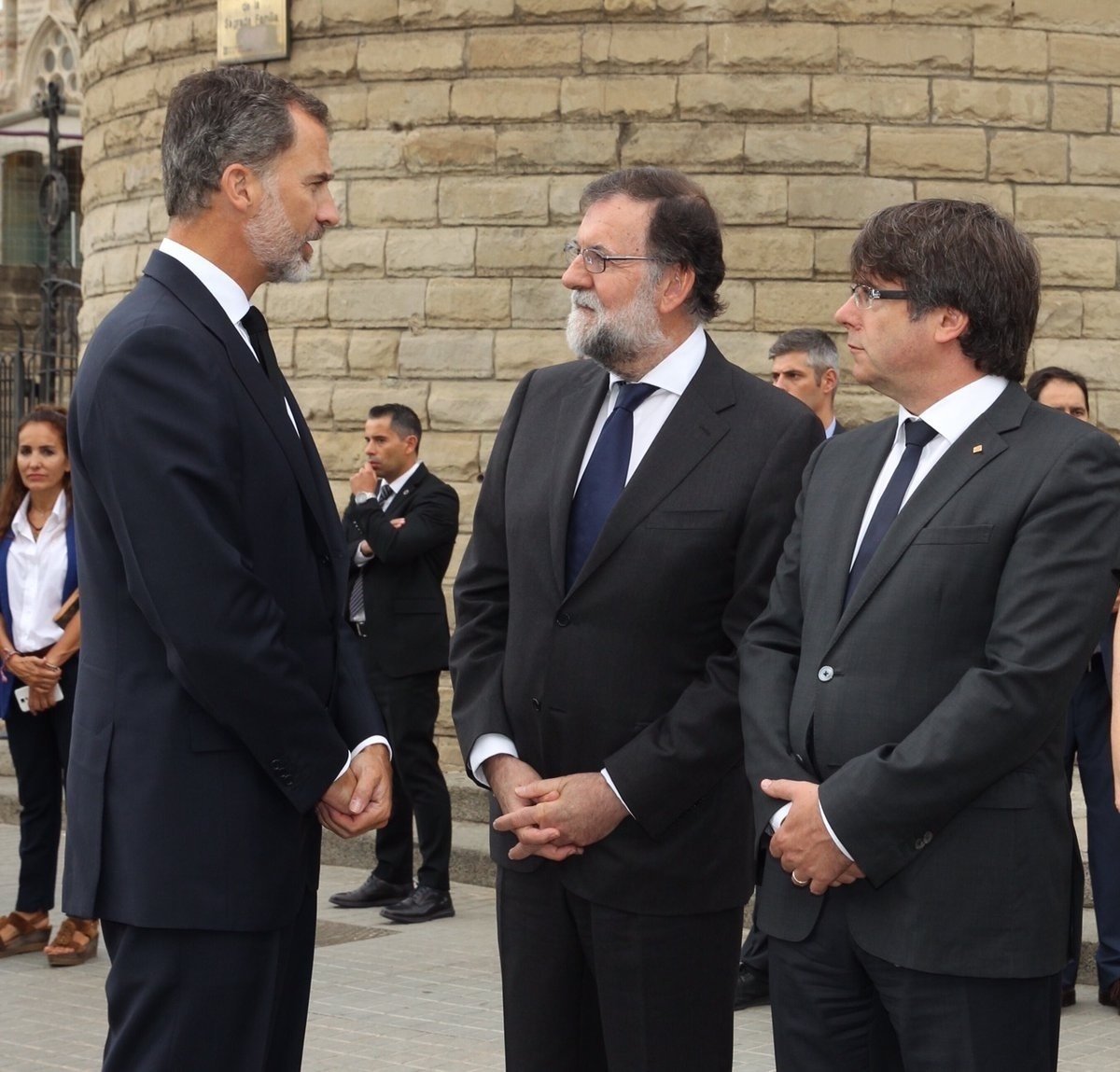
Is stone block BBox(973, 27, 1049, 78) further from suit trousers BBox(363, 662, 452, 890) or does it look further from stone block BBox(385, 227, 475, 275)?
suit trousers BBox(363, 662, 452, 890)

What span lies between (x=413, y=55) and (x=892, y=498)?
776 cm

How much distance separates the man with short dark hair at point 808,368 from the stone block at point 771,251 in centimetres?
266

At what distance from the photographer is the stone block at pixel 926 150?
1002cm

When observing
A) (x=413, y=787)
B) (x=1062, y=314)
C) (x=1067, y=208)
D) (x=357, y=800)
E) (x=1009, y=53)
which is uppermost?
(x=1009, y=53)

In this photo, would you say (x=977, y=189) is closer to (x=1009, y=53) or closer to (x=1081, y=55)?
(x=1009, y=53)

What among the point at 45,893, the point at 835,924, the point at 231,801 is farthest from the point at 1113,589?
the point at 45,893

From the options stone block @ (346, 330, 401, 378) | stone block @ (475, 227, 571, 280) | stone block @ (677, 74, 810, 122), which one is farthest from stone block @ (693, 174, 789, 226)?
stone block @ (346, 330, 401, 378)

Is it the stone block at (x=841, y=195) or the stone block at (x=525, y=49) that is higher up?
the stone block at (x=525, y=49)

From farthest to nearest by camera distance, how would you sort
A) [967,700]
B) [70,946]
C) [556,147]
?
[556,147] → [70,946] → [967,700]

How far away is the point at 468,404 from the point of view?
34.5ft

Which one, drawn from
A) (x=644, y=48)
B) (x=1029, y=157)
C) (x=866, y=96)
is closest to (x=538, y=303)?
(x=644, y=48)

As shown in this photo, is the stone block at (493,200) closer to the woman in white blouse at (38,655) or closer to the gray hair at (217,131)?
the woman in white blouse at (38,655)

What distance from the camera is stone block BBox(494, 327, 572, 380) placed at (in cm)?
1039

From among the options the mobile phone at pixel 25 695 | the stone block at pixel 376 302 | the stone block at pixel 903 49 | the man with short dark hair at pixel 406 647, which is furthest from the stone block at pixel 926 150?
the mobile phone at pixel 25 695
